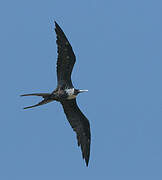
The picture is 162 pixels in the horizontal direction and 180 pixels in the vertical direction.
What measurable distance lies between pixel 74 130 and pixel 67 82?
1.84m

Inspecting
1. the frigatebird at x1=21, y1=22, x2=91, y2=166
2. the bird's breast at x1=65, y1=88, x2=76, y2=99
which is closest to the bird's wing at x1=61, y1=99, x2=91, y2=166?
the frigatebird at x1=21, y1=22, x2=91, y2=166

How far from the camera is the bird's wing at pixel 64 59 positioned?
15828 mm

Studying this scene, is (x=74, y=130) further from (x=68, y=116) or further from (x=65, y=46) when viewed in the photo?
(x=65, y=46)

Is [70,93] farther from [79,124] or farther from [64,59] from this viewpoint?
[79,124]

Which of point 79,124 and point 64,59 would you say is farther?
point 79,124

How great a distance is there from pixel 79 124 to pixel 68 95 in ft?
4.61

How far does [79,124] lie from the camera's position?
1728 centimetres

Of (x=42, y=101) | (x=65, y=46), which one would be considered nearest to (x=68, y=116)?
(x=42, y=101)

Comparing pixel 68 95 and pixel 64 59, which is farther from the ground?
pixel 64 59

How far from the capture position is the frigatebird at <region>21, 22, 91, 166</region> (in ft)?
52.2

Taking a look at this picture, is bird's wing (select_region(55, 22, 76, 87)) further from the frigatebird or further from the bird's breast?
the bird's breast

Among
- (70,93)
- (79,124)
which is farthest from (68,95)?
(79,124)

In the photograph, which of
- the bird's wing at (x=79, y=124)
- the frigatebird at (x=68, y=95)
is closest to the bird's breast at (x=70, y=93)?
the frigatebird at (x=68, y=95)

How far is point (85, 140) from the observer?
17.3 m
